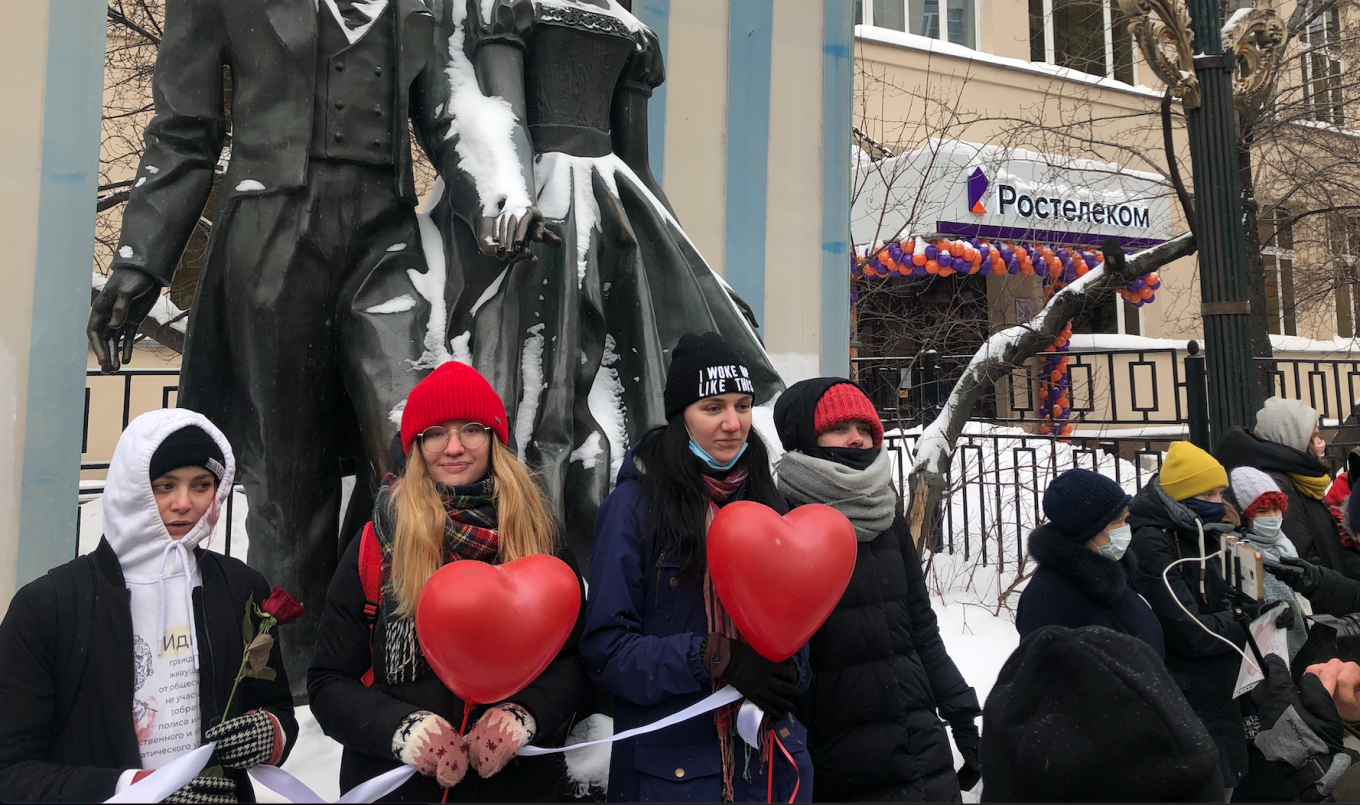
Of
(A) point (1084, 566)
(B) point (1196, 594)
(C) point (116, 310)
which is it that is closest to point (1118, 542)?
(A) point (1084, 566)

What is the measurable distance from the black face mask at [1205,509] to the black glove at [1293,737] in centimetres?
74

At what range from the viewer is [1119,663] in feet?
4.15

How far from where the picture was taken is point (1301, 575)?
320cm

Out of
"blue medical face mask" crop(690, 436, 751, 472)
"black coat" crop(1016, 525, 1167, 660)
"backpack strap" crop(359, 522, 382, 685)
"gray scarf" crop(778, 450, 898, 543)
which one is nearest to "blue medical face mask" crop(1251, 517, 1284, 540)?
"black coat" crop(1016, 525, 1167, 660)

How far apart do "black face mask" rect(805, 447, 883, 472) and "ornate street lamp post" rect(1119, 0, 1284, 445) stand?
8.35 feet

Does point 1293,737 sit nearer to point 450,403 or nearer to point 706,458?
point 706,458

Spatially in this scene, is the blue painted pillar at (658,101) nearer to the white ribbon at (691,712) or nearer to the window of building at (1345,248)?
the white ribbon at (691,712)

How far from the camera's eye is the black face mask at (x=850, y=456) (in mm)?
2449

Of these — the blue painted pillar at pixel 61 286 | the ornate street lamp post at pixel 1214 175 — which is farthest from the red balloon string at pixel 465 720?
the ornate street lamp post at pixel 1214 175

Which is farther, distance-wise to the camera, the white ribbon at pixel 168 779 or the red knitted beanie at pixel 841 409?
the red knitted beanie at pixel 841 409

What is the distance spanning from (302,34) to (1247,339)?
3877mm

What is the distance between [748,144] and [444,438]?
4.09 m

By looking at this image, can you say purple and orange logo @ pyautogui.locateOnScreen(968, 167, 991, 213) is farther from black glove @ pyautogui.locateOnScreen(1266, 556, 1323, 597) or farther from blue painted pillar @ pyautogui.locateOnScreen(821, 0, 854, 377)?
black glove @ pyautogui.locateOnScreen(1266, 556, 1323, 597)

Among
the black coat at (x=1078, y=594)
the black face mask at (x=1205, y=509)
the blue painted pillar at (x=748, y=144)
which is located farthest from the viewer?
the blue painted pillar at (x=748, y=144)
